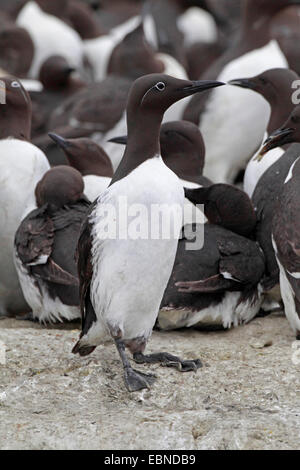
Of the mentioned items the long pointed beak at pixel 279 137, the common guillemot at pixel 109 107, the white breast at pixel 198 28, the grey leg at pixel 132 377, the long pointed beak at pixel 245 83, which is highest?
the long pointed beak at pixel 279 137

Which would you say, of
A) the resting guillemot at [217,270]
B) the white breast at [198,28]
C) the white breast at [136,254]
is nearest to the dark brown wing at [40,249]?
the resting guillemot at [217,270]

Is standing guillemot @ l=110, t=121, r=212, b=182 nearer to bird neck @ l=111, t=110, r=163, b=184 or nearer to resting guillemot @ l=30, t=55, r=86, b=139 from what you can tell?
bird neck @ l=111, t=110, r=163, b=184

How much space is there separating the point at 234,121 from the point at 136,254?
14.1ft

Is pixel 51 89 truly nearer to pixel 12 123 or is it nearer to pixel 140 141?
pixel 12 123

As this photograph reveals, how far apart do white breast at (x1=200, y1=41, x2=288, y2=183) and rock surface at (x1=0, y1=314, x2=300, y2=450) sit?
334 centimetres

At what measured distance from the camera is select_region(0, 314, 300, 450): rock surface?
4.79 meters

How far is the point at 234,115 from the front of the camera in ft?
31.1

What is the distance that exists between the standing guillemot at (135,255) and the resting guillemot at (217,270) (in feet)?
2.85

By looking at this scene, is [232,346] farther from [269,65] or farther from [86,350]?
[269,65]

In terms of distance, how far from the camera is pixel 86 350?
5828mm

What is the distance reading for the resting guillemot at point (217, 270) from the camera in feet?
21.6

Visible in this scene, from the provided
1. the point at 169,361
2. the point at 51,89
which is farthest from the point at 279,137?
the point at 51,89

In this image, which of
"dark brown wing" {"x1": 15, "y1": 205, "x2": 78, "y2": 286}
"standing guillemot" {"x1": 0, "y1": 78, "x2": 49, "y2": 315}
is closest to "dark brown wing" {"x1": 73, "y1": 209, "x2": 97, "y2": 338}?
"dark brown wing" {"x1": 15, "y1": 205, "x2": 78, "y2": 286}

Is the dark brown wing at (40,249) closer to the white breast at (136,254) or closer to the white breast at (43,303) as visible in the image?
the white breast at (43,303)
